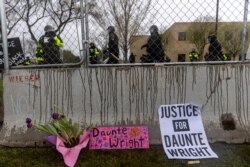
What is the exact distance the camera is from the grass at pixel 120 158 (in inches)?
165

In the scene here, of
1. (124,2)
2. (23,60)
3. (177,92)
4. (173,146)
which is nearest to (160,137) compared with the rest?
(173,146)

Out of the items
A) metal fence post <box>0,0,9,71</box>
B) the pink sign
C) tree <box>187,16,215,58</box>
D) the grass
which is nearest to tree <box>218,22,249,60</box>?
tree <box>187,16,215,58</box>

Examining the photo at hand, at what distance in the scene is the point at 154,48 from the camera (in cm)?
527

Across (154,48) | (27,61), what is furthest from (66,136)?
(154,48)

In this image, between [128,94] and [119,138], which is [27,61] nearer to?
[128,94]

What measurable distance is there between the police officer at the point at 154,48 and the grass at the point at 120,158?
126 cm

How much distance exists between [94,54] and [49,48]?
612 millimetres

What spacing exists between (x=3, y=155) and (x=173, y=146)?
195 centimetres

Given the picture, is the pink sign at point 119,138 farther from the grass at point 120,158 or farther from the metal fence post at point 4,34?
the metal fence post at point 4,34

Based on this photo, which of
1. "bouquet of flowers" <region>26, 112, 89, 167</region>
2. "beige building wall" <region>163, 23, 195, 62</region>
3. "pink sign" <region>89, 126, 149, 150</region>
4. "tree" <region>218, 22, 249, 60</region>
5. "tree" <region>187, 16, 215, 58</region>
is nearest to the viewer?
"bouquet of flowers" <region>26, 112, 89, 167</region>

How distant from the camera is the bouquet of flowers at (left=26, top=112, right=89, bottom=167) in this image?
434 cm

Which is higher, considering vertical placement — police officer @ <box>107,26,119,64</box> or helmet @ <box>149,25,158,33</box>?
helmet @ <box>149,25,158,33</box>

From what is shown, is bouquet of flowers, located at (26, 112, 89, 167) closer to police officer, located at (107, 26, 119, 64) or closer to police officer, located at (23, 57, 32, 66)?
police officer, located at (23, 57, 32, 66)

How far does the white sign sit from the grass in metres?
0.13
